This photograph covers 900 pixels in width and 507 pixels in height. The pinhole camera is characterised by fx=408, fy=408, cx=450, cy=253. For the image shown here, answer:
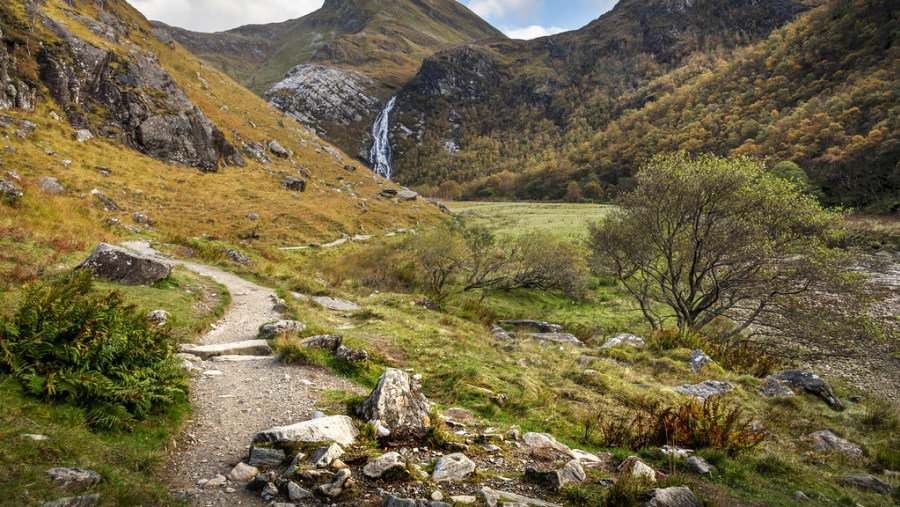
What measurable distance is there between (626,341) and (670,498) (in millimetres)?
16893

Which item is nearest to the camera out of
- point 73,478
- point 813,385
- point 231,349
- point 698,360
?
point 73,478

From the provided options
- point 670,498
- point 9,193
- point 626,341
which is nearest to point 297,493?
point 670,498

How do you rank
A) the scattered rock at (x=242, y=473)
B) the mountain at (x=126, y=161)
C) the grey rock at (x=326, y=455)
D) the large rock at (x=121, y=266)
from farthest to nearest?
1. the mountain at (x=126, y=161)
2. the large rock at (x=121, y=266)
3. the grey rock at (x=326, y=455)
4. the scattered rock at (x=242, y=473)

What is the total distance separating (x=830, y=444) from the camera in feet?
33.4

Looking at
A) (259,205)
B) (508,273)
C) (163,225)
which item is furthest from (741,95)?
(163,225)

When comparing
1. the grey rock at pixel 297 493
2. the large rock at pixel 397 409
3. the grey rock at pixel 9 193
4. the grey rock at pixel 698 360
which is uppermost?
the grey rock at pixel 9 193

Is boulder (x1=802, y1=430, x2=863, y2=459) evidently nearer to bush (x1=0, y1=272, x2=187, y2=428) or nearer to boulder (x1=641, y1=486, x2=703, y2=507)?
boulder (x1=641, y1=486, x2=703, y2=507)

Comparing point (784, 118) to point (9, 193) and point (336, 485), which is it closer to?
point (336, 485)

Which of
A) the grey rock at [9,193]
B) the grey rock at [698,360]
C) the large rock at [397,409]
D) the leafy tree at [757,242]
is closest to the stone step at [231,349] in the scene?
the large rock at [397,409]

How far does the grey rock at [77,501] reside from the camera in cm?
379

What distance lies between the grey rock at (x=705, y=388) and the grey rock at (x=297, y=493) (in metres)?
12.6

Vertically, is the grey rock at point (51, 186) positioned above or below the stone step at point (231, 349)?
Answer: above

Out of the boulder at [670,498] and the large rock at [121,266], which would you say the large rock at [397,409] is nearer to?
the boulder at [670,498]

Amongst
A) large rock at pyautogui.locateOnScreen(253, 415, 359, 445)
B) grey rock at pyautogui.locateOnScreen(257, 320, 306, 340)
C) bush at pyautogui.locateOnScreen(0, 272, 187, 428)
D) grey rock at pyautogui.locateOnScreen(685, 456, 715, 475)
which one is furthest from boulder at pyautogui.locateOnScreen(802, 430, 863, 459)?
bush at pyautogui.locateOnScreen(0, 272, 187, 428)
